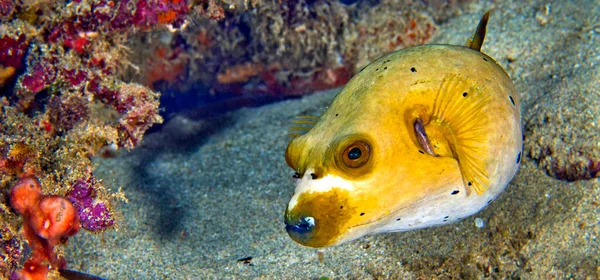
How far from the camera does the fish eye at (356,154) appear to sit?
194cm

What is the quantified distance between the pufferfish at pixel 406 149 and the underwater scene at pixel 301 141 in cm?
1

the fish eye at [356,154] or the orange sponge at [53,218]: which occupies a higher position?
the fish eye at [356,154]

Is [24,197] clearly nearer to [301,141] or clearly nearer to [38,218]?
[38,218]

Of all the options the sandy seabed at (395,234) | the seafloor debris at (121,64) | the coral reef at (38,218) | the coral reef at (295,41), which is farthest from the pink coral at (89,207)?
the coral reef at (295,41)

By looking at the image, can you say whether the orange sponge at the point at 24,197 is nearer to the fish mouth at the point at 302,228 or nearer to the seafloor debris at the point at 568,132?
the fish mouth at the point at 302,228

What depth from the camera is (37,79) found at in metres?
4.14

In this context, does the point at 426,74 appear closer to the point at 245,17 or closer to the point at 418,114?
the point at 418,114

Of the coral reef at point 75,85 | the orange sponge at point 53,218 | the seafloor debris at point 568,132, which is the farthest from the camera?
the seafloor debris at point 568,132

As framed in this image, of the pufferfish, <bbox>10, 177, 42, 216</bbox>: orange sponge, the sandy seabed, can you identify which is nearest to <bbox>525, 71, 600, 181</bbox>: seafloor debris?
the sandy seabed

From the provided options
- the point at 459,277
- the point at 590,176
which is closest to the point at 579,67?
the point at 590,176

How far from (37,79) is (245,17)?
2.85m

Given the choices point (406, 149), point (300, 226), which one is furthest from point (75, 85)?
point (406, 149)

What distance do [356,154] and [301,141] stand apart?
373 millimetres

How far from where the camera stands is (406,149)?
2094mm
